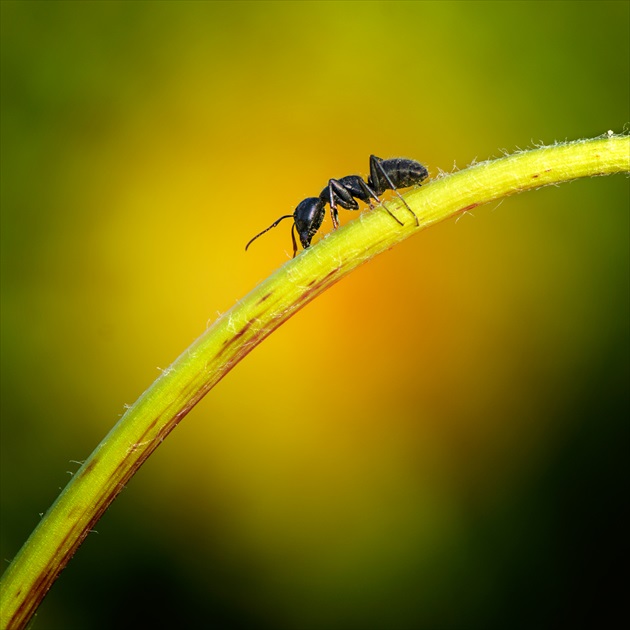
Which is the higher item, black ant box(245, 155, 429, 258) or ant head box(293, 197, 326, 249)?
black ant box(245, 155, 429, 258)

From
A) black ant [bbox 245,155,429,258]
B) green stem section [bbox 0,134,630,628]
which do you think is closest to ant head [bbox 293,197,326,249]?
black ant [bbox 245,155,429,258]

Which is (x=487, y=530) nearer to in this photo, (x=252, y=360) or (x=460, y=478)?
(x=460, y=478)

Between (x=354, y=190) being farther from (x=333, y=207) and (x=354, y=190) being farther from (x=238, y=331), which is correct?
(x=238, y=331)

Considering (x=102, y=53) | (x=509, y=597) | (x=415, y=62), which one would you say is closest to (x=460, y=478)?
(x=509, y=597)

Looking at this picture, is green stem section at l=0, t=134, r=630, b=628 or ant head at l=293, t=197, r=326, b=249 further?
ant head at l=293, t=197, r=326, b=249

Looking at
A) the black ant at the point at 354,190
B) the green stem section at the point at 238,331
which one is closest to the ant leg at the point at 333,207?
the black ant at the point at 354,190

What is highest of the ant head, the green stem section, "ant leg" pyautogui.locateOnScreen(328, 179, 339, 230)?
"ant leg" pyautogui.locateOnScreen(328, 179, 339, 230)

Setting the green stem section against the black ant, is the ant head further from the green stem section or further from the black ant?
the green stem section

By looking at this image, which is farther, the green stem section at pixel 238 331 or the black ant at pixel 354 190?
the black ant at pixel 354 190

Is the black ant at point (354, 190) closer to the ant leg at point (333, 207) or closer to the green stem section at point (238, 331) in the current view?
the ant leg at point (333, 207)
